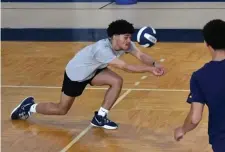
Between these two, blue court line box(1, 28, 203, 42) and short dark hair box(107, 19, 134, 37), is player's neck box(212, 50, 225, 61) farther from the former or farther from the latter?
blue court line box(1, 28, 203, 42)

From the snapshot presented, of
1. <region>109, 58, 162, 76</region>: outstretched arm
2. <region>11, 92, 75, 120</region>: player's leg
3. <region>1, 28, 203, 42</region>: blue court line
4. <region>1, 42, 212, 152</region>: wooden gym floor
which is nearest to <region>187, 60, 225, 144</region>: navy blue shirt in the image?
<region>109, 58, 162, 76</region>: outstretched arm

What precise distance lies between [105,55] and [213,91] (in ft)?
Result: 6.67

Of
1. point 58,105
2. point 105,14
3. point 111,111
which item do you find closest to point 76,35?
point 105,14

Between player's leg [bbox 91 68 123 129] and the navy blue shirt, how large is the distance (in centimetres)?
217

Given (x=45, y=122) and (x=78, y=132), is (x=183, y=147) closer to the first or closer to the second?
(x=78, y=132)

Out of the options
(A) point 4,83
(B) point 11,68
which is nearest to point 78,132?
(A) point 4,83

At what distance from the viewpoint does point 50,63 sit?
8.34 meters

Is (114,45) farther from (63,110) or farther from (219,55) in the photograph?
(219,55)

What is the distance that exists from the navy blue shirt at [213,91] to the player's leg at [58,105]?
7.45ft

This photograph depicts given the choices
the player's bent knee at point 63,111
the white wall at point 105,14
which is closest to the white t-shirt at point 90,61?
the player's bent knee at point 63,111

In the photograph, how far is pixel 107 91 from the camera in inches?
219

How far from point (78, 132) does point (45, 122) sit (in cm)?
47

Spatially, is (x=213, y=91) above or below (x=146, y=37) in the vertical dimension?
above

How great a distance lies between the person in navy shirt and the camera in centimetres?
Answer: 330
